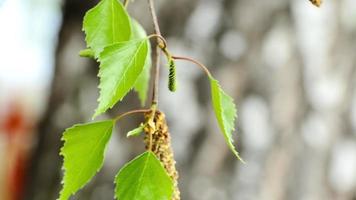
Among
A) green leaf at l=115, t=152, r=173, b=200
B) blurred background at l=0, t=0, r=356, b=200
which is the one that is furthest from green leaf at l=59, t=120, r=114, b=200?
blurred background at l=0, t=0, r=356, b=200

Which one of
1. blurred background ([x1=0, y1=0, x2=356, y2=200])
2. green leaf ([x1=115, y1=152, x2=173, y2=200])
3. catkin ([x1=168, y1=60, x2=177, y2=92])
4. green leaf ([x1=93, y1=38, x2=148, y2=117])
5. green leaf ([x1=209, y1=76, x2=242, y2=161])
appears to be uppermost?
green leaf ([x1=93, y1=38, x2=148, y2=117])

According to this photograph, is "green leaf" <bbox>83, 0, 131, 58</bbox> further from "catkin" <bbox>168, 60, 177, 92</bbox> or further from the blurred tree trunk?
the blurred tree trunk

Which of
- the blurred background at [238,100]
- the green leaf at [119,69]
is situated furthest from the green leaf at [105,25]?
the blurred background at [238,100]

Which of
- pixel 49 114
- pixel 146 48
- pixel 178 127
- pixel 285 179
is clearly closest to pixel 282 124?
pixel 285 179

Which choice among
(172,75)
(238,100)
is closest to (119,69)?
(172,75)

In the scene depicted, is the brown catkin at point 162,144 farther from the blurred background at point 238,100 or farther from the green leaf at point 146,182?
the blurred background at point 238,100
